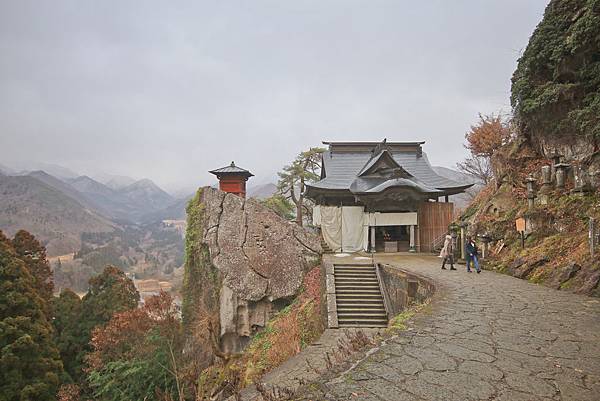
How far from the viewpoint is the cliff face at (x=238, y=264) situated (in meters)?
15.4

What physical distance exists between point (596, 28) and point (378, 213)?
38.0 feet

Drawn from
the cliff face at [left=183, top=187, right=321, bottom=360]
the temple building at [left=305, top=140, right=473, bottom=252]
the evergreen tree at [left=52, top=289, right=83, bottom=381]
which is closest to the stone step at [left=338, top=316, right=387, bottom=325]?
the cliff face at [left=183, top=187, right=321, bottom=360]

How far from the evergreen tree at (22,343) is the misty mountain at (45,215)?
66.2 m

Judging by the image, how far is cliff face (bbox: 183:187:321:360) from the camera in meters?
15.4

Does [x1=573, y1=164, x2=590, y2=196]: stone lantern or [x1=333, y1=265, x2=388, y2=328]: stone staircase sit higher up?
[x1=573, y1=164, x2=590, y2=196]: stone lantern

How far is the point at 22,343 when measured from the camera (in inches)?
533

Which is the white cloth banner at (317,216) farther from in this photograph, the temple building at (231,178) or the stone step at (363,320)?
the stone step at (363,320)

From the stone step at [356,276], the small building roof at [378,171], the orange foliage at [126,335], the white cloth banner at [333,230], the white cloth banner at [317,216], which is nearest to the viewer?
the stone step at [356,276]

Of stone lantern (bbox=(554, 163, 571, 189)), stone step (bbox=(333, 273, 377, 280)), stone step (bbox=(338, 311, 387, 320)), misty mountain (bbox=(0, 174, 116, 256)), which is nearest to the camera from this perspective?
stone step (bbox=(338, 311, 387, 320))

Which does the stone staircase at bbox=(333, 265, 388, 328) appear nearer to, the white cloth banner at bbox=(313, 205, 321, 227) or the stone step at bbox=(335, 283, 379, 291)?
the stone step at bbox=(335, 283, 379, 291)

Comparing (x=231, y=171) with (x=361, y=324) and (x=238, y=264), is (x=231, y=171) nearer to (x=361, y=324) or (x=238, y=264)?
(x=238, y=264)

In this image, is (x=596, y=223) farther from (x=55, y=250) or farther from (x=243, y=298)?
(x=55, y=250)

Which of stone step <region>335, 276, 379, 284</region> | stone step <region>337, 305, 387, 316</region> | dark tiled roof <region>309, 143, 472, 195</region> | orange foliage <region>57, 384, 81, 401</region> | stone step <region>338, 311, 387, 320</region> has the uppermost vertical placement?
dark tiled roof <region>309, 143, 472, 195</region>

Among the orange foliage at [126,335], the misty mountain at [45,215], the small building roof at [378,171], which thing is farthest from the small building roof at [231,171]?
the misty mountain at [45,215]
